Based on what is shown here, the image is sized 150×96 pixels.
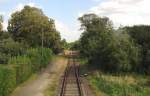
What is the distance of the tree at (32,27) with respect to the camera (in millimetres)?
103500

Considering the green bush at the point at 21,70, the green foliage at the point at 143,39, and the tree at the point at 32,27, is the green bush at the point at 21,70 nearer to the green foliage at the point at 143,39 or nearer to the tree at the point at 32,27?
the green foliage at the point at 143,39

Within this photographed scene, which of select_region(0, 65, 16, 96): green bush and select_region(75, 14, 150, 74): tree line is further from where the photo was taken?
select_region(75, 14, 150, 74): tree line

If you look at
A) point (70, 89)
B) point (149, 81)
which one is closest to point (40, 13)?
point (149, 81)

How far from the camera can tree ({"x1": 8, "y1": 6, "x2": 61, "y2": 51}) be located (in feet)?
340

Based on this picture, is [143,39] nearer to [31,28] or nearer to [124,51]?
[124,51]

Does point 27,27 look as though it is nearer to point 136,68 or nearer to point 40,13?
point 40,13

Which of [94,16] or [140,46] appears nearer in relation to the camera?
[140,46]

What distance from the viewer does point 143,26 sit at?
74188 mm

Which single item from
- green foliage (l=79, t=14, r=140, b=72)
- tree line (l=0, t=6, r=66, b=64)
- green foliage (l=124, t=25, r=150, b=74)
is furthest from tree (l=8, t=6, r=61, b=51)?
green foliage (l=79, t=14, r=140, b=72)

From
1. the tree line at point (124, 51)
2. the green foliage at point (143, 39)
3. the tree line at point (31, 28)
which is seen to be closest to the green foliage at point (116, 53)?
the tree line at point (124, 51)

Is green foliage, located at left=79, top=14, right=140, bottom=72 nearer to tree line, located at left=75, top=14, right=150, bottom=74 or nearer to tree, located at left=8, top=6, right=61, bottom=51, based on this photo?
tree line, located at left=75, top=14, right=150, bottom=74

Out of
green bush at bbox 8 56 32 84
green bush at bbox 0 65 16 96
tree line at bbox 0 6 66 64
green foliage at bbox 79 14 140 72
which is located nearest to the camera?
green bush at bbox 0 65 16 96

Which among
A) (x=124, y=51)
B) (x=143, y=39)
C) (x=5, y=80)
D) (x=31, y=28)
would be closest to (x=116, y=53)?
(x=124, y=51)

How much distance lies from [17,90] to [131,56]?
27.6 m
